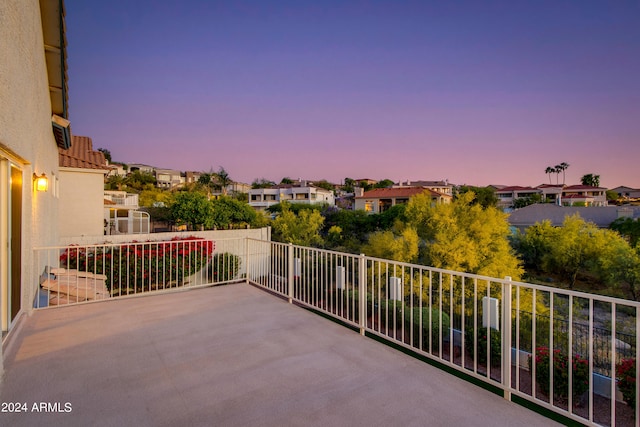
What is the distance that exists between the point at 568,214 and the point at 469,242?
72.4ft

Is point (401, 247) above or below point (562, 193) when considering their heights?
below

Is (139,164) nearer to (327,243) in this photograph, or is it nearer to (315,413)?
(327,243)

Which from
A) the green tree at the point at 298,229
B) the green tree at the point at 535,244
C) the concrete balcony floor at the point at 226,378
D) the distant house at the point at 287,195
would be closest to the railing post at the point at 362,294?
the concrete balcony floor at the point at 226,378

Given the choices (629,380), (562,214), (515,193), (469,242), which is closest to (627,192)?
(515,193)

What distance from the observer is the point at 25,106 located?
11.7 ft

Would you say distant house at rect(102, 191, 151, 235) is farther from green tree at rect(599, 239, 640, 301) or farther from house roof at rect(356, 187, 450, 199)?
house roof at rect(356, 187, 450, 199)

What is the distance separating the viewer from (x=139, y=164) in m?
75.3

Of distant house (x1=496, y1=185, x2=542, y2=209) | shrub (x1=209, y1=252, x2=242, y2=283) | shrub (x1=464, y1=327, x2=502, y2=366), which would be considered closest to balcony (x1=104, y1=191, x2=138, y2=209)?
shrub (x1=209, y1=252, x2=242, y2=283)

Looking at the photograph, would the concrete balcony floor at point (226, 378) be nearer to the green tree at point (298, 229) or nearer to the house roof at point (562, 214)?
the green tree at point (298, 229)

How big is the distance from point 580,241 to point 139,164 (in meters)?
79.8

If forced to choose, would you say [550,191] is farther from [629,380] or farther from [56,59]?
[56,59]

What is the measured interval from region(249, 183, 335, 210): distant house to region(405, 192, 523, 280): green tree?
3408 cm

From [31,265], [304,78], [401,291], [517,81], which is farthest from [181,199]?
[517,81]

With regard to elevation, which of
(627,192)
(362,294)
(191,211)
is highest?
(627,192)
